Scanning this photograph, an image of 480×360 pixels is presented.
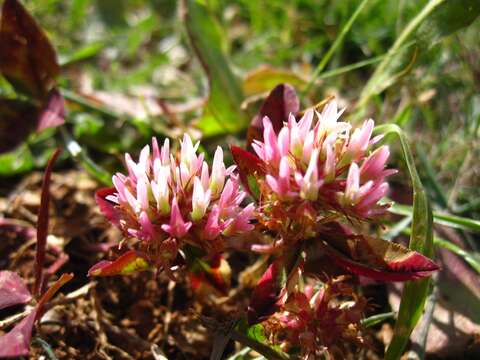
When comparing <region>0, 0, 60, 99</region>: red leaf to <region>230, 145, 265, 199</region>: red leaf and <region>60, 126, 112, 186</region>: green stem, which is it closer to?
<region>60, 126, 112, 186</region>: green stem

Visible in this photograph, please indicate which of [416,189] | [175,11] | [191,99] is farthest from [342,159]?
[175,11]

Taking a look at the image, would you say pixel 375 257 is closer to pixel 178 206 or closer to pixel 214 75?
pixel 178 206

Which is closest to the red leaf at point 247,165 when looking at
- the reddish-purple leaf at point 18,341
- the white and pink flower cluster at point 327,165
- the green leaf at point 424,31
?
the white and pink flower cluster at point 327,165

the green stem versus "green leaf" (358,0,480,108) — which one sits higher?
"green leaf" (358,0,480,108)

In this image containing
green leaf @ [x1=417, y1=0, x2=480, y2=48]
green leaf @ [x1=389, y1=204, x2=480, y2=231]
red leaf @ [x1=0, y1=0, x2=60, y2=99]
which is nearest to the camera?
green leaf @ [x1=389, y1=204, x2=480, y2=231]

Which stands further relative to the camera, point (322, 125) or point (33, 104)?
point (33, 104)

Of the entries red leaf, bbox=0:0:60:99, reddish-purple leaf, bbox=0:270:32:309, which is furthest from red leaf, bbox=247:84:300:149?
red leaf, bbox=0:0:60:99

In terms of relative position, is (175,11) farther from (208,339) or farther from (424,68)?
(208,339)
